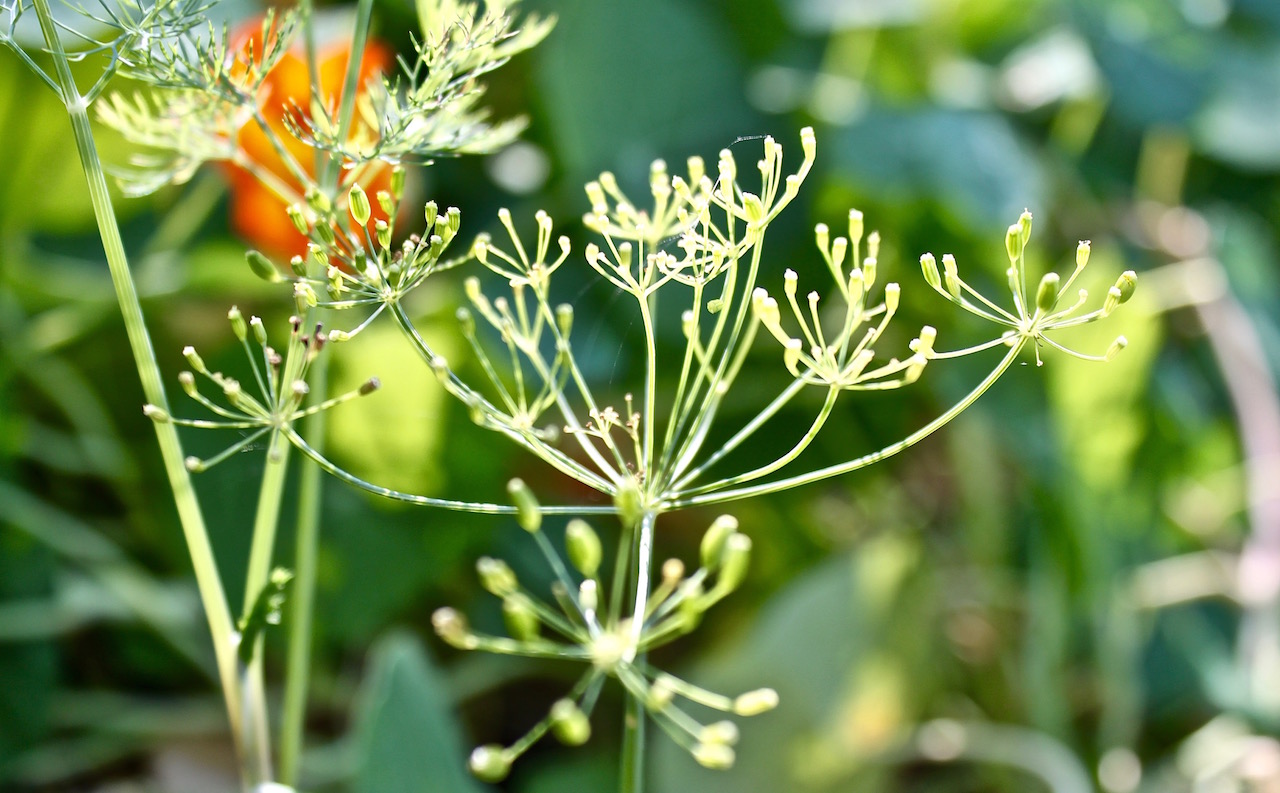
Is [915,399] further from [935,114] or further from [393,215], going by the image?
[393,215]

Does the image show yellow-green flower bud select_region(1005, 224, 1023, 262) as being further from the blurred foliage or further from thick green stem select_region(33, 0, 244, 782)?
the blurred foliage

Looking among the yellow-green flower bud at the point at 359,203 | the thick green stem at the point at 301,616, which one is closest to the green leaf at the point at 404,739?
the thick green stem at the point at 301,616

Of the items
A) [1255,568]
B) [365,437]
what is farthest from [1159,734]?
[365,437]

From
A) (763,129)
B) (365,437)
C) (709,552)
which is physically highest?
(763,129)

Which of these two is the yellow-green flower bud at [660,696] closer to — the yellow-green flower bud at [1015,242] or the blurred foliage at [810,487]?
the yellow-green flower bud at [1015,242]

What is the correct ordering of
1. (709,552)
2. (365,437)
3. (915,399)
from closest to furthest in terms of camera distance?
(709,552) → (365,437) → (915,399)

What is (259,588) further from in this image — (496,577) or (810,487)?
(810,487)
